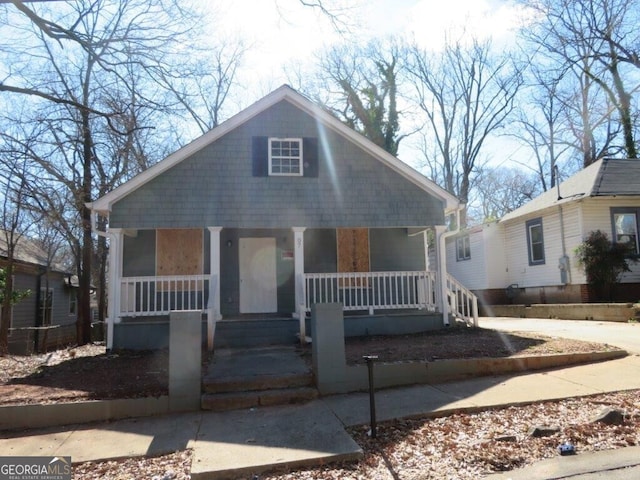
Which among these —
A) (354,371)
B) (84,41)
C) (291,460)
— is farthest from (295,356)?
(84,41)

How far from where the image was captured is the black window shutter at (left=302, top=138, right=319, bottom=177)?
11.0m

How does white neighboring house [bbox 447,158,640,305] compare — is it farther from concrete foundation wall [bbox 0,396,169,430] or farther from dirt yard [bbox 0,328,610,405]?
concrete foundation wall [bbox 0,396,169,430]

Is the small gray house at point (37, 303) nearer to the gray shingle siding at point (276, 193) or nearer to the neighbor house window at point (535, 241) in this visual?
the gray shingle siding at point (276, 193)

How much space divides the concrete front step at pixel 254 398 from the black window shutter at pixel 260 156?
5.92 metres

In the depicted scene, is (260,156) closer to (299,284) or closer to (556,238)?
(299,284)

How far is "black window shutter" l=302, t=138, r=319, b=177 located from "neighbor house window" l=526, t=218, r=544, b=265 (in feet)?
35.4

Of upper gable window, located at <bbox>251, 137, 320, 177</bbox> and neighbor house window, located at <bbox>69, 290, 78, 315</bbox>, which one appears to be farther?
neighbor house window, located at <bbox>69, 290, 78, 315</bbox>

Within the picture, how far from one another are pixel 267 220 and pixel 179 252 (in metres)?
2.47

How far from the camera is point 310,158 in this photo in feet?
36.4

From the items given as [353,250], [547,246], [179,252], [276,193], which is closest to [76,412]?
[179,252]

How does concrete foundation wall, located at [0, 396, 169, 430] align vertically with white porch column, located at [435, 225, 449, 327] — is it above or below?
below

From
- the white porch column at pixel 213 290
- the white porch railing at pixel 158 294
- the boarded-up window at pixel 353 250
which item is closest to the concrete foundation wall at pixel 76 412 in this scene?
the white porch column at pixel 213 290

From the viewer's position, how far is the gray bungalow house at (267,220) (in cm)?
1024

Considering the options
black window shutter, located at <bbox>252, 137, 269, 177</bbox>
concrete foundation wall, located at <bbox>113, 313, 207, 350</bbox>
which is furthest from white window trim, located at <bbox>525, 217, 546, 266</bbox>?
concrete foundation wall, located at <bbox>113, 313, 207, 350</bbox>
